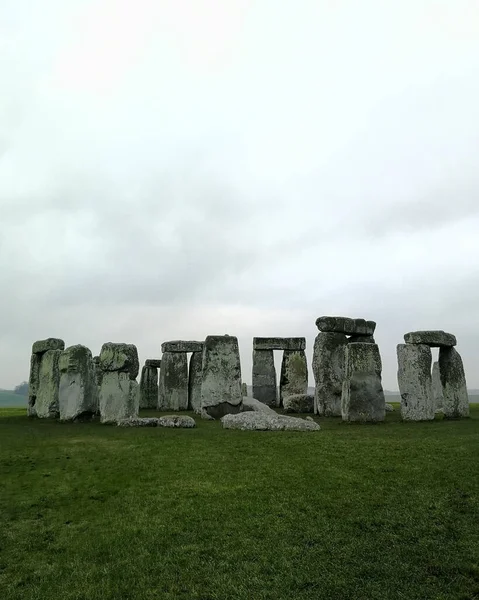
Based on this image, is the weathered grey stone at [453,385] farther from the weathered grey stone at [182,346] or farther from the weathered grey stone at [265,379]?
the weathered grey stone at [182,346]

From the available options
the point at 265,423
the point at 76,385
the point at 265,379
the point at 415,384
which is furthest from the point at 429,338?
the point at 76,385

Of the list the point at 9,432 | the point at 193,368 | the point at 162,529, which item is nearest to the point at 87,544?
the point at 162,529

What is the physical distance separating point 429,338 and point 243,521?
11.1 m

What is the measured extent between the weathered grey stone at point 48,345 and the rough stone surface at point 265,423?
8.55m

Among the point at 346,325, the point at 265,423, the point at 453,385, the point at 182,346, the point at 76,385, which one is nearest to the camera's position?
the point at 265,423

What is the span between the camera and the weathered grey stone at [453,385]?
49.4 feet

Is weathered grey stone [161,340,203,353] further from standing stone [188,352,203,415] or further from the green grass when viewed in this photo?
the green grass

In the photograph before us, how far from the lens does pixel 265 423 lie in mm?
11469

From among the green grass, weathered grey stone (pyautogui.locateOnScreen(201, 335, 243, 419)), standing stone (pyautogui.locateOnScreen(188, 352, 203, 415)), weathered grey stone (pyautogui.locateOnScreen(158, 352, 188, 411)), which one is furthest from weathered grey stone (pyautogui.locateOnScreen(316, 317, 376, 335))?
the green grass

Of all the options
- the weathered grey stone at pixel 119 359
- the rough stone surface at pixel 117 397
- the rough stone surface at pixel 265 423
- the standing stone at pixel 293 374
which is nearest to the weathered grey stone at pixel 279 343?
the standing stone at pixel 293 374

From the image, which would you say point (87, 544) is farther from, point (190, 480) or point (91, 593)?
point (190, 480)

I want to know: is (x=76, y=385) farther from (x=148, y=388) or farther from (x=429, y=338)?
(x=429, y=338)

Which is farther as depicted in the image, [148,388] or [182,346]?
[148,388]

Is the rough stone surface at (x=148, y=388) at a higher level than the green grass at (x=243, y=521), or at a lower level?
higher
